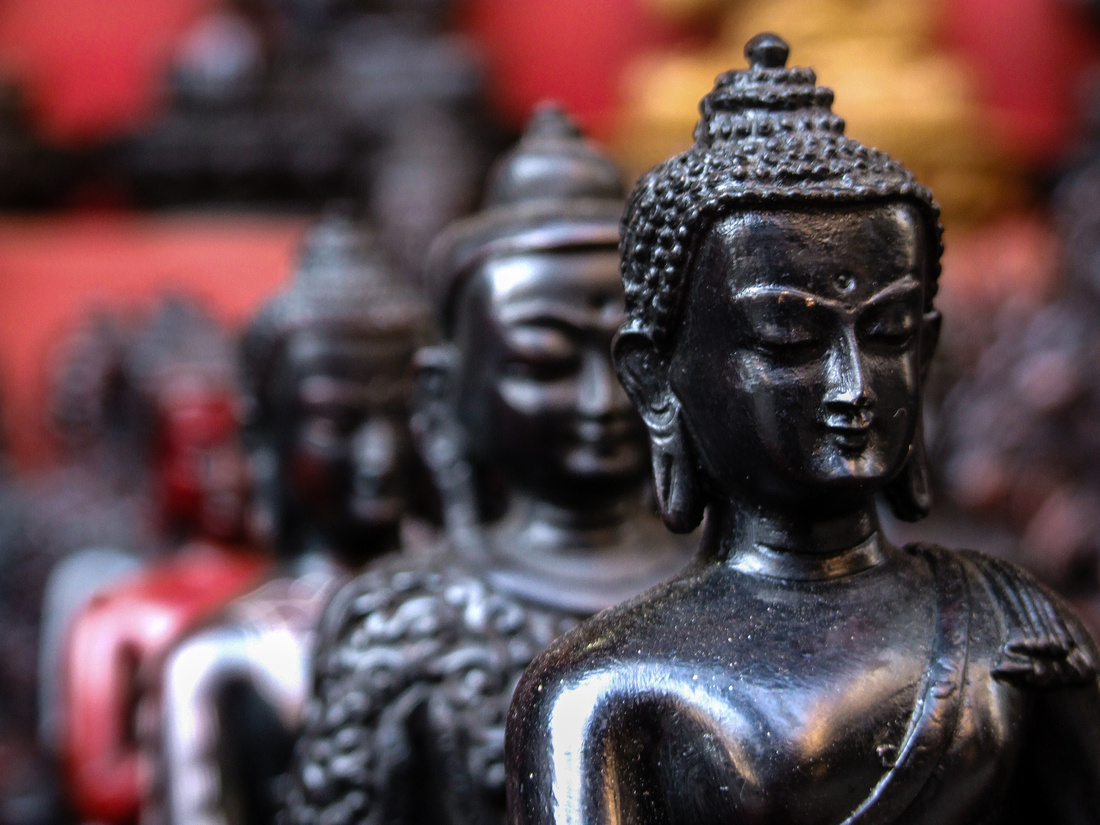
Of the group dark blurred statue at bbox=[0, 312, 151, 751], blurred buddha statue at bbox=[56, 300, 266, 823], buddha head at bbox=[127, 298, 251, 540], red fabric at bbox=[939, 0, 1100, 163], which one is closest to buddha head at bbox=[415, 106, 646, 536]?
blurred buddha statue at bbox=[56, 300, 266, 823]

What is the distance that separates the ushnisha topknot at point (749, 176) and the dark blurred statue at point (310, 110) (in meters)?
5.62

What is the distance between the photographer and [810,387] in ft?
4.36

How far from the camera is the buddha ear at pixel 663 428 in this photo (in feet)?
4.68

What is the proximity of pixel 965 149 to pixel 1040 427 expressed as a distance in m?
2.51

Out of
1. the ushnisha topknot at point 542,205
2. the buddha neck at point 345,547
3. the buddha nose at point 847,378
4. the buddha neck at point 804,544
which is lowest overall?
the buddha neck at point 345,547

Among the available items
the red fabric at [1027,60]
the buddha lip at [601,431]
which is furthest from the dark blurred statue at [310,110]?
the buddha lip at [601,431]

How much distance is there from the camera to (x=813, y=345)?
4.39ft

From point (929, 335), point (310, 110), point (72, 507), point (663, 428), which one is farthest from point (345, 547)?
point (310, 110)

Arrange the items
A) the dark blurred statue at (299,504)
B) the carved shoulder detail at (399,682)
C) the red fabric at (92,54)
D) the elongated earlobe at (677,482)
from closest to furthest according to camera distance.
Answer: the elongated earlobe at (677,482)
the carved shoulder detail at (399,682)
the dark blurred statue at (299,504)
the red fabric at (92,54)

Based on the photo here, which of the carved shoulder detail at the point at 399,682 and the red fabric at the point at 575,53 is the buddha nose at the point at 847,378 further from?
the red fabric at the point at 575,53

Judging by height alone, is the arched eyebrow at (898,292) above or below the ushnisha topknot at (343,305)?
above

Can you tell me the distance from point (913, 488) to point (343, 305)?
1.65 m

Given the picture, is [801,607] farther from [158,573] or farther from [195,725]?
[158,573]

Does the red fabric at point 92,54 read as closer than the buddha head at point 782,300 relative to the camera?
No
